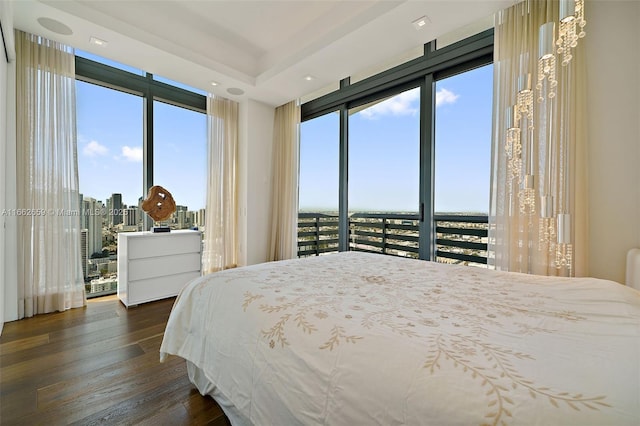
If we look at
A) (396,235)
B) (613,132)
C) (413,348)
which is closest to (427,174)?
(396,235)

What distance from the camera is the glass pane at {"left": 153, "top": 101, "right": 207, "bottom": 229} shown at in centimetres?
365

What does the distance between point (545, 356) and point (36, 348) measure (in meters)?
2.98

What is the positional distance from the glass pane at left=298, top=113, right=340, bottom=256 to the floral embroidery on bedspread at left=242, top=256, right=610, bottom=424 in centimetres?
255

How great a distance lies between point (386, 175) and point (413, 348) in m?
2.87


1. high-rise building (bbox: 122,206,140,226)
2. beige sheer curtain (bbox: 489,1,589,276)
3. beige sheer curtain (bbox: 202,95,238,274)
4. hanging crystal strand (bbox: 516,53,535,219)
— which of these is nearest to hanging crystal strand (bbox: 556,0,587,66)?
beige sheer curtain (bbox: 489,1,589,276)

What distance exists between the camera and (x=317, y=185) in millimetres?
4270

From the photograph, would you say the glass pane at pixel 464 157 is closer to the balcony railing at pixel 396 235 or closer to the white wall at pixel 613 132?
the balcony railing at pixel 396 235

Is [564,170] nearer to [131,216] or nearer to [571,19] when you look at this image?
[571,19]

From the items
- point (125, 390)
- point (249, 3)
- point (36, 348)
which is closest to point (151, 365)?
point (125, 390)

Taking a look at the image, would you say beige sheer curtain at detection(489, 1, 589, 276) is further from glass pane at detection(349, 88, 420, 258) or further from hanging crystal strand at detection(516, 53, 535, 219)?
glass pane at detection(349, 88, 420, 258)

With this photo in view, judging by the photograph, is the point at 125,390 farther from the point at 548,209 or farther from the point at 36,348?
the point at 548,209

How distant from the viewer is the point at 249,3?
2.65 m

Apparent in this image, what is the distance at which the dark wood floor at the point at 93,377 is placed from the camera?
1340 millimetres

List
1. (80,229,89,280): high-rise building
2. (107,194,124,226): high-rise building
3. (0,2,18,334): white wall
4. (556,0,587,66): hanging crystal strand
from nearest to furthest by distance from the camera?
1. (556,0,587,66): hanging crystal strand
2. (0,2,18,334): white wall
3. (80,229,89,280): high-rise building
4. (107,194,124,226): high-rise building
